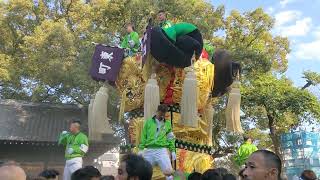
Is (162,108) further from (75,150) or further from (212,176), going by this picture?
(75,150)

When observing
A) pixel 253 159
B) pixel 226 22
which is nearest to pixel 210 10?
pixel 226 22

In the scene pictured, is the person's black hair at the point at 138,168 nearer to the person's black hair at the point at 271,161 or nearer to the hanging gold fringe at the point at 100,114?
the person's black hair at the point at 271,161

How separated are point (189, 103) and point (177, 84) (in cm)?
68

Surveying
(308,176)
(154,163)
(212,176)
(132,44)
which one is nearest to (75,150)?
(132,44)

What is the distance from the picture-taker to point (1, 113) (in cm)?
1465

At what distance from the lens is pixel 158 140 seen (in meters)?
5.45

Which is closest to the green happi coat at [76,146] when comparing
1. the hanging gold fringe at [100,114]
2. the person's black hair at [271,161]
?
the hanging gold fringe at [100,114]

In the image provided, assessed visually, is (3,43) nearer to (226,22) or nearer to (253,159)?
(226,22)

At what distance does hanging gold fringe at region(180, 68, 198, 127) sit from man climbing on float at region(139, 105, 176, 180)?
241mm

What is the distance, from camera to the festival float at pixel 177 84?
5.53 metres

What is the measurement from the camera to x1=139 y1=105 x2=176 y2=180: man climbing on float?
5.40 meters

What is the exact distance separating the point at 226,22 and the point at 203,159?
11346 mm

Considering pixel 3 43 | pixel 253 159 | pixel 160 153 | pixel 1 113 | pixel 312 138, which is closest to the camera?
pixel 253 159

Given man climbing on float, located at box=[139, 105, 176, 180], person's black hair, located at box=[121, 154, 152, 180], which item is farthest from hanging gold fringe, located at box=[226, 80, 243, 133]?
person's black hair, located at box=[121, 154, 152, 180]
